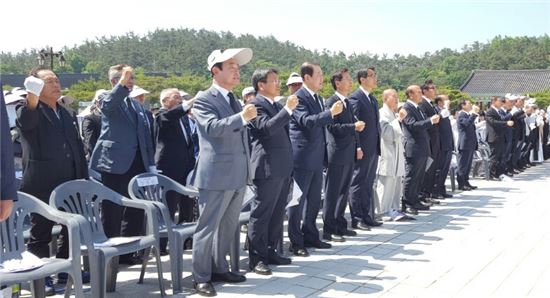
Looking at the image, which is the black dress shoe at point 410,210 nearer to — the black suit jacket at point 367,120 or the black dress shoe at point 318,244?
the black suit jacket at point 367,120

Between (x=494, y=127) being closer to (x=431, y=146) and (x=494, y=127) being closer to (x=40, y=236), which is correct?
(x=431, y=146)

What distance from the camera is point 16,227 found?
11.7 feet

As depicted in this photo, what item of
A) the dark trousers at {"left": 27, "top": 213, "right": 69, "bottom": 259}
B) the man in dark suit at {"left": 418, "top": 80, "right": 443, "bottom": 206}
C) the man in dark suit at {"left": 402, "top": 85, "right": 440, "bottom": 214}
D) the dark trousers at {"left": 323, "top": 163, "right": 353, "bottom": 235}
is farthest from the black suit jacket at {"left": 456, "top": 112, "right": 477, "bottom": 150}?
the dark trousers at {"left": 27, "top": 213, "right": 69, "bottom": 259}

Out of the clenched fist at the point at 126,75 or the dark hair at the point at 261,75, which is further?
the dark hair at the point at 261,75

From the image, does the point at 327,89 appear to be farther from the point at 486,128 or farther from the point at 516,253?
the point at 516,253

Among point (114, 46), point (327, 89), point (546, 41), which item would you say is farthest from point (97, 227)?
point (114, 46)

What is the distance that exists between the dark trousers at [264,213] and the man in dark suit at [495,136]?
7.96 m

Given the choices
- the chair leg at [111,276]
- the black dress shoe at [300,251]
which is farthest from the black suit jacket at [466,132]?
the chair leg at [111,276]

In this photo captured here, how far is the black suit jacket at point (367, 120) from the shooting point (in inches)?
262

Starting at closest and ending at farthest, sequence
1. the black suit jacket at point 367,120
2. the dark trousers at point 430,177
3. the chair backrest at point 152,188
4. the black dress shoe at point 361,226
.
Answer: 1. the chair backrest at point 152,188
2. the black suit jacket at point 367,120
3. the black dress shoe at point 361,226
4. the dark trousers at point 430,177

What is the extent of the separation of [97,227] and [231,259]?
1.19m

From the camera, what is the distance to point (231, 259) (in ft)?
15.9

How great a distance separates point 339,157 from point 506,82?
4965cm

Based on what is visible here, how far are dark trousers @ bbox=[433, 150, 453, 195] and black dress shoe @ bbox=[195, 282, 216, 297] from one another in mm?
5726
